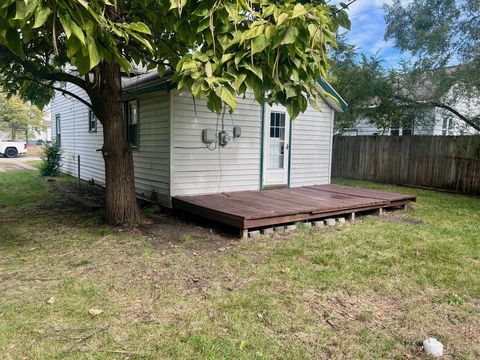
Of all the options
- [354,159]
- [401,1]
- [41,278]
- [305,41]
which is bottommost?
[41,278]

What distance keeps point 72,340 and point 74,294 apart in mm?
804

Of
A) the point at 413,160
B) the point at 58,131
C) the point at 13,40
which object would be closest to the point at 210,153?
the point at 13,40

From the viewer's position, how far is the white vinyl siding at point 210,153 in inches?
265

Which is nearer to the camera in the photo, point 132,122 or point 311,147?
point 132,122

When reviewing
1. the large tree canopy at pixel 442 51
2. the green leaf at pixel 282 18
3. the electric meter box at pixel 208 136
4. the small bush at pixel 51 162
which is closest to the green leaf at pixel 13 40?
the green leaf at pixel 282 18

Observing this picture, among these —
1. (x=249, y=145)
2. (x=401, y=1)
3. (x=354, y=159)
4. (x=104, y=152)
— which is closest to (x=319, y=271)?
(x=104, y=152)

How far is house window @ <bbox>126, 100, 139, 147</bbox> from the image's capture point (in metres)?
7.98

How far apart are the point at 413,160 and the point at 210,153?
7538mm

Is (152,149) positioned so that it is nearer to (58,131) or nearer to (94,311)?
(94,311)

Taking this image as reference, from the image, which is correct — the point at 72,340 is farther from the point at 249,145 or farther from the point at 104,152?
the point at 249,145

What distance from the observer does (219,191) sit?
24.2 feet

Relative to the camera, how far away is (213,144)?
720 centimetres

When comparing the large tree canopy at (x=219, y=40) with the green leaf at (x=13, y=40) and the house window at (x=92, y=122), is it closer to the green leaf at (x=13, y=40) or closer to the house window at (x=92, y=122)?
the green leaf at (x=13, y=40)

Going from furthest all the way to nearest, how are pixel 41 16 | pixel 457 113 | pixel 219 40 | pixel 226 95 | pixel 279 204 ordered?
pixel 457 113
pixel 279 204
pixel 219 40
pixel 226 95
pixel 41 16
